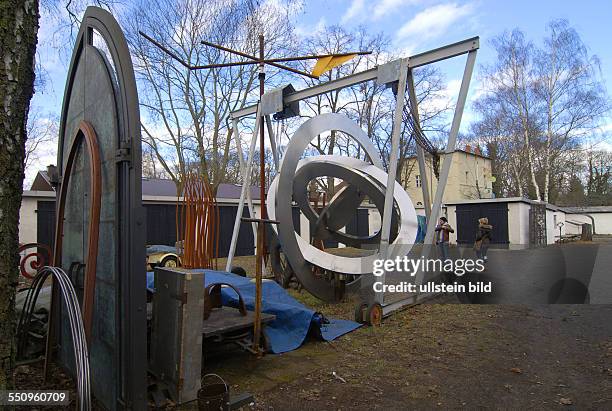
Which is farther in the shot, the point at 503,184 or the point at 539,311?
the point at 503,184

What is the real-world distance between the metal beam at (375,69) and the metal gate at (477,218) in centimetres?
1716

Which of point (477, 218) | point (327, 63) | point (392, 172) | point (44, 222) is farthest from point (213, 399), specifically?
point (477, 218)

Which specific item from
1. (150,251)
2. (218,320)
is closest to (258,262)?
(218,320)

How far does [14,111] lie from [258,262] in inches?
124

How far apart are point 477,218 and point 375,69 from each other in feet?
58.6

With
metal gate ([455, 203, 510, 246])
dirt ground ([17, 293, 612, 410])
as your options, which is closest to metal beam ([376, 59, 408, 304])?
dirt ground ([17, 293, 612, 410])

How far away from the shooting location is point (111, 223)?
3453mm

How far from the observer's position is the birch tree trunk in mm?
2334

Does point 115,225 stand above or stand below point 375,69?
below

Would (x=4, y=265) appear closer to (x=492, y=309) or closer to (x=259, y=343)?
(x=259, y=343)

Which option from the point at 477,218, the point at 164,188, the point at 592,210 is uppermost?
the point at 164,188

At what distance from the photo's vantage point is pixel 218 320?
4938 mm

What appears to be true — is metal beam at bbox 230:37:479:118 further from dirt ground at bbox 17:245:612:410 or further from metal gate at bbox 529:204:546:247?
metal gate at bbox 529:204:546:247
